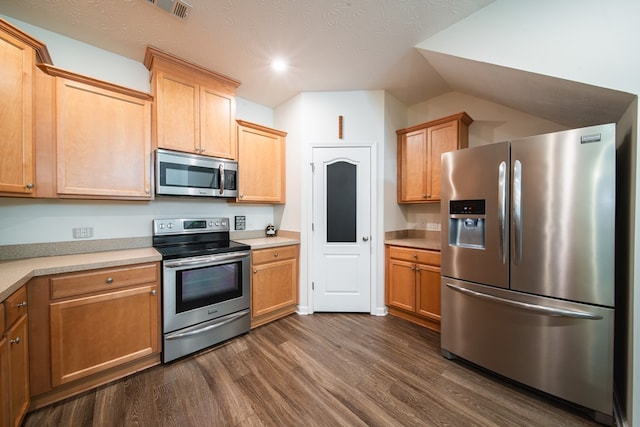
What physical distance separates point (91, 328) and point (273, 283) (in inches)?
60.7

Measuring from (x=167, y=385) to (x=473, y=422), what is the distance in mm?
2128

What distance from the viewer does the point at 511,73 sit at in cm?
183

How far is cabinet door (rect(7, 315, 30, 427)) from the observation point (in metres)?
1.27

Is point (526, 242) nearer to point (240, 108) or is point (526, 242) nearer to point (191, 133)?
point (191, 133)

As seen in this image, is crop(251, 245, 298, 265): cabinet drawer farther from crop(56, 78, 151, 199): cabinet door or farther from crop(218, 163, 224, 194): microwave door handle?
crop(56, 78, 151, 199): cabinet door

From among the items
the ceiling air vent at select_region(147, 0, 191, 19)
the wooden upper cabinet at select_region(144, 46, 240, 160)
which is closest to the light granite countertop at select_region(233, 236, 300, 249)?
the wooden upper cabinet at select_region(144, 46, 240, 160)

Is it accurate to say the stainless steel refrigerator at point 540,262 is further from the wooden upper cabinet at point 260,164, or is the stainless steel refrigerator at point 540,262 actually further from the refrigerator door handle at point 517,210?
the wooden upper cabinet at point 260,164

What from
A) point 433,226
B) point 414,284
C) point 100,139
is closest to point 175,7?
point 100,139

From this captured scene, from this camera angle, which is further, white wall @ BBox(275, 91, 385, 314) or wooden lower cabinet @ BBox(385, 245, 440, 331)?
white wall @ BBox(275, 91, 385, 314)

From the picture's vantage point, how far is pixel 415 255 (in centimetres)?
269

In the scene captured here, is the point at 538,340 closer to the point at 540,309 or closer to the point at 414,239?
the point at 540,309

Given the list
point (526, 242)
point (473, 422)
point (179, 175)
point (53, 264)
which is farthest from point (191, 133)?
point (473, 422)

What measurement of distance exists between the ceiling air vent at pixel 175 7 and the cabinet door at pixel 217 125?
0.73 m

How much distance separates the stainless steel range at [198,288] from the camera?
202 centimetres
